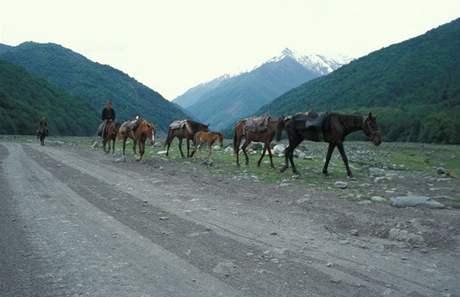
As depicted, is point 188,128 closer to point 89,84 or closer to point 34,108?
point 34,108

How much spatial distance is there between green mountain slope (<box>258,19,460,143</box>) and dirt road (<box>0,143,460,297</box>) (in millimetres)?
71249

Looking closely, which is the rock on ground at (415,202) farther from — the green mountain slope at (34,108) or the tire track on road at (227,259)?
the green mountain slope at (34,108)

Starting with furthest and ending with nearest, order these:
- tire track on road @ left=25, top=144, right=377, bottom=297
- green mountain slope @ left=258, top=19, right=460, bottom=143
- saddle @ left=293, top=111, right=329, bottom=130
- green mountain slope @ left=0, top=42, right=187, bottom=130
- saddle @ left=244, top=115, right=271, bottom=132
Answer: green mountain slope @ left=0, top=42, right=187, bottom=130
green mountain slope @ left=258, top=19, right=460, bottom=143
saddle @ left=244, top=115, right=271, bottom=132
saddle @ left=293, top=111, right=329, bottom=130
tire track on road @ left=25, top=144, right=377, bottom=297

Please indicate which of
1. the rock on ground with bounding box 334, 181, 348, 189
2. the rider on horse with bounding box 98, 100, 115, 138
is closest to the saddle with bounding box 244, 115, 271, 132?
the rock on ground with bounding box 334, 181, 348, 189

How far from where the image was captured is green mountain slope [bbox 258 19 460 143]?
8425 cm

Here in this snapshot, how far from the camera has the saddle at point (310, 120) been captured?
49.3 ft

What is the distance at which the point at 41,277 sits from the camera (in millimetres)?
4828

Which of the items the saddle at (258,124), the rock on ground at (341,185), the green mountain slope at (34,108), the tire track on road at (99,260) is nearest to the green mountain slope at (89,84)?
the green mountain slope at (34,108)

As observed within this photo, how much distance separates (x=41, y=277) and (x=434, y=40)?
21069cm

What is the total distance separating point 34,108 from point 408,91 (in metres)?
120

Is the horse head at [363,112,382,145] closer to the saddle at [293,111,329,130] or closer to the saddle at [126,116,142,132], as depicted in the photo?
the saddle at [293,111,329,130]

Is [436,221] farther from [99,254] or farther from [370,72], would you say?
[370,72]

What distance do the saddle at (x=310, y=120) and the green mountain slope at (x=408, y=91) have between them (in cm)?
6438

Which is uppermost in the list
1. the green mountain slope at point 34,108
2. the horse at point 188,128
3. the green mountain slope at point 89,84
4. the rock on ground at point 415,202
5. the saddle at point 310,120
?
the green mountain slope at point 89,84
